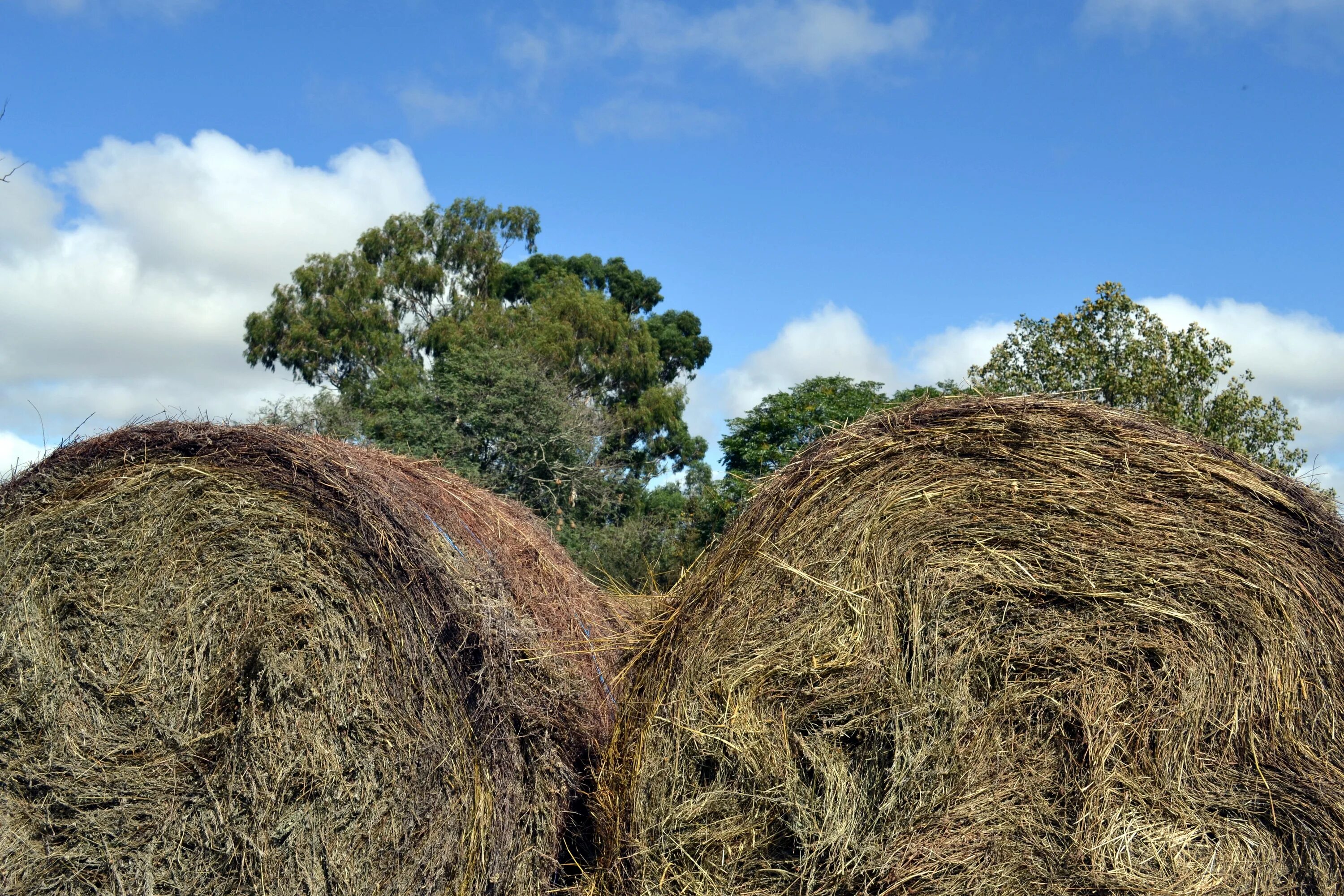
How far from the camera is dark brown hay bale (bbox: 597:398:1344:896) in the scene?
14.1 ft

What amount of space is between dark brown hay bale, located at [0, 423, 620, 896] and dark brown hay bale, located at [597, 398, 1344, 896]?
783 mm

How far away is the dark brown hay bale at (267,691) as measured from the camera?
5.00 m

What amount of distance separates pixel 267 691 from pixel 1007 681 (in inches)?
139

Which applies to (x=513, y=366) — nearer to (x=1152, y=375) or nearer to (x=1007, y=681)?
(x=1152, y=375)

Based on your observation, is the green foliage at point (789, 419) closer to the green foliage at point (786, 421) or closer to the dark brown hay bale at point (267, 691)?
the green foliage at point (786, 421)

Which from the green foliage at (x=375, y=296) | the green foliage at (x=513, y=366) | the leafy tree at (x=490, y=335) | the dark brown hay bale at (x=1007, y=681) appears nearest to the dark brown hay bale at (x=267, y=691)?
the dark brown hay bale at (x=1007, y=681)

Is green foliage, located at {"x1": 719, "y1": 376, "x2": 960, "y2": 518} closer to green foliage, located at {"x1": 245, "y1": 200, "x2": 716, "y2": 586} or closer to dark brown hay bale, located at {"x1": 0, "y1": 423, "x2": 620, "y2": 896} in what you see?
green foliage, located at {"x1": 245, "y1": 200, "x2": 716, "y2": 586}

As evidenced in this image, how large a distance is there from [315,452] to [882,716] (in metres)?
3.07

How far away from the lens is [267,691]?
506 centimetres

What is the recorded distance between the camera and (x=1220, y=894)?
421 centimetres

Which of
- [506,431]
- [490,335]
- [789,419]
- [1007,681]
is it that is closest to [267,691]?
[1007,681]

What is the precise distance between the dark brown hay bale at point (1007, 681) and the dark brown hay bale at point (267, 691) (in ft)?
2.57

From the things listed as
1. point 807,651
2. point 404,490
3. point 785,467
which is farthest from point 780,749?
point 404,490

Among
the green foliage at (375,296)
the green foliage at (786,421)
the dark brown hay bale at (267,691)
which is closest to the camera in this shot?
the dark brown hay bale at (267,691)
